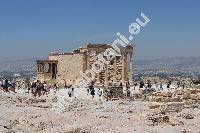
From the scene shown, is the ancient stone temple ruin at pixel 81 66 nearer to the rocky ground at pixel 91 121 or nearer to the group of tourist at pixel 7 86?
the group of tourist at pixel 7 86

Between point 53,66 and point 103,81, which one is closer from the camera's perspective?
point 103,81

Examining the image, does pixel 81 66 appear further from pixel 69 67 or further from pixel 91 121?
pixel 91 121

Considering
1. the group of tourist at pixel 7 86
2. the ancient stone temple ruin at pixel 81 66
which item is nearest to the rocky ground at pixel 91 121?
the group of tourist at pixel 7 86

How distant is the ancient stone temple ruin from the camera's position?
51.4 metres

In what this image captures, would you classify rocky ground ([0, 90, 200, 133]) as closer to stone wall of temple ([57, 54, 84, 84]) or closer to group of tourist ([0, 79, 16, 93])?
group of tourist ([0, 79, 16, 93])

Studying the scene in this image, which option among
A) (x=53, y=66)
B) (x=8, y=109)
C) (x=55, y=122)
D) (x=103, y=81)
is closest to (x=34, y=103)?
(x=8, y=109)

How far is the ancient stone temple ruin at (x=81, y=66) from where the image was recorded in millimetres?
51406

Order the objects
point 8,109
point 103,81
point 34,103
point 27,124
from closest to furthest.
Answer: point 27,124, point 8,109, point 34,103, point 103,81

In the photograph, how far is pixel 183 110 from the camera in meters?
24.5

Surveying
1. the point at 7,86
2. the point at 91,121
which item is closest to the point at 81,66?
the point at 7,86

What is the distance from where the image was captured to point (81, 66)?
5247 centimetres

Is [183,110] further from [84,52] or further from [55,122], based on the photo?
[84,52]

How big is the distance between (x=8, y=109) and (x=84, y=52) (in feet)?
93.0

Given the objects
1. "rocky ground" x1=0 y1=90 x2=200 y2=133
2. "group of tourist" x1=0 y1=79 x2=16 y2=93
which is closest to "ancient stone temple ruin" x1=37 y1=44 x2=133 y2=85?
"group of tourist" x1=0 y1=79 x2=16 y2=93
